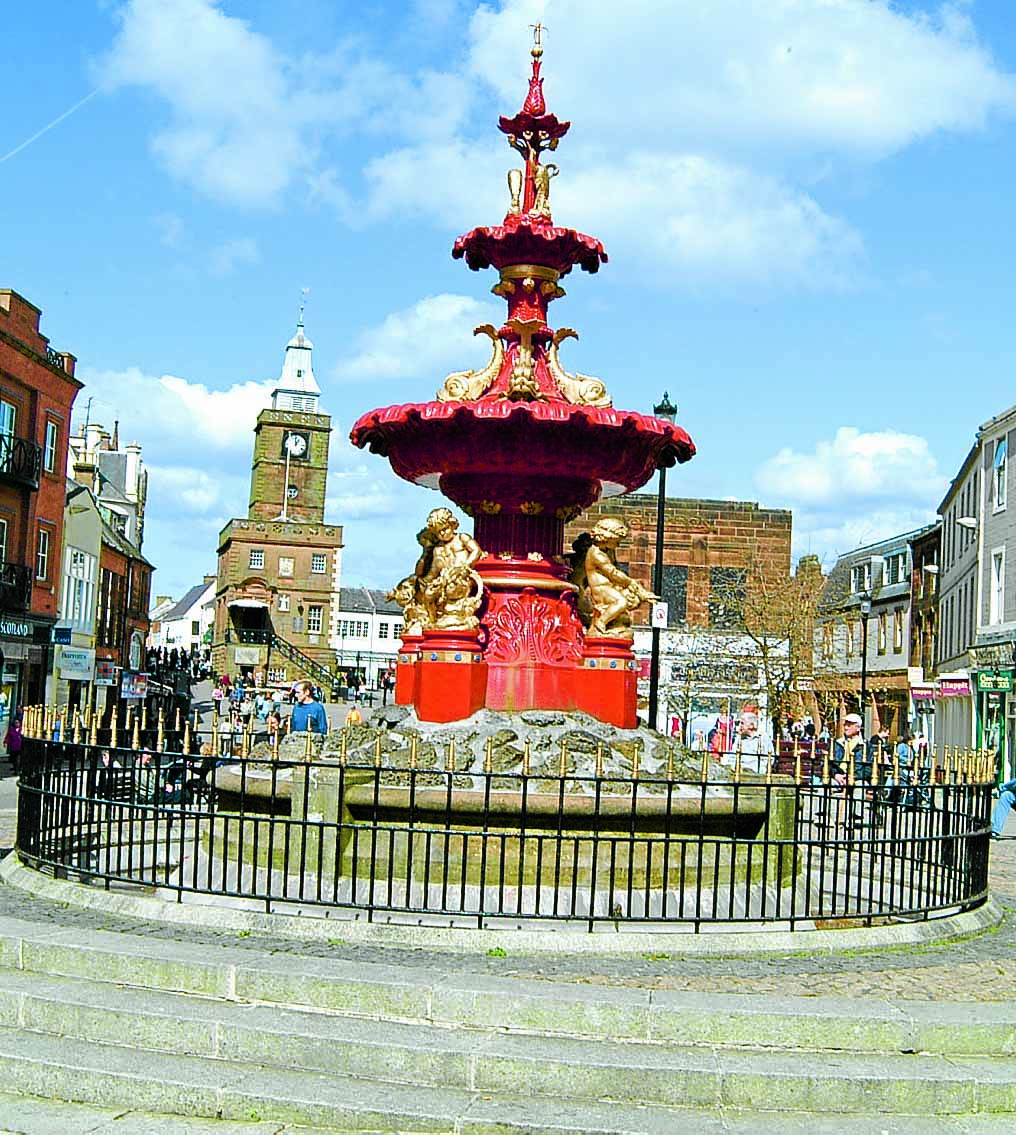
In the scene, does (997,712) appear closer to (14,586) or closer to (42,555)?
(14,586)

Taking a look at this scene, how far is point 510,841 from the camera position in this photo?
33.8 ft

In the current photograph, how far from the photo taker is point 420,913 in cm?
900

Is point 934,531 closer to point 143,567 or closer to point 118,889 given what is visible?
point 143,567

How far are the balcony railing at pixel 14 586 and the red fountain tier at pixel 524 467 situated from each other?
26.1 meters

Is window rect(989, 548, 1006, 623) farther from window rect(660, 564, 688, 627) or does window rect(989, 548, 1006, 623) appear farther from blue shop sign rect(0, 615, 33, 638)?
blue shop sign rect(0, 615, 33, 638)

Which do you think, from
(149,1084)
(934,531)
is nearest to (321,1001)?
(149,1084)

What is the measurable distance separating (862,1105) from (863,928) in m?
→ 2.81

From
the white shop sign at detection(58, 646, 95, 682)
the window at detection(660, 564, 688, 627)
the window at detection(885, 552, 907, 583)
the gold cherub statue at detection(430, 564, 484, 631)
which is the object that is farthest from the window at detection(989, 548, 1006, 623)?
the gold cherub statue at detection(430, 564, 484, 631)

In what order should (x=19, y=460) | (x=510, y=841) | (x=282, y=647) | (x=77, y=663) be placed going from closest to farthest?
(x=510, y=841) < (x=19, y=460) < (x=77, y=663) < (x=282, y=647)

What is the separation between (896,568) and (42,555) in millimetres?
37610

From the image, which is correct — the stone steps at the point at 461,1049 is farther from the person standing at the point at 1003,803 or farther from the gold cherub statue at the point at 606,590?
the person standing at the point at 1003,803

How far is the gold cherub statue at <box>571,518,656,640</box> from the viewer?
12.7 m

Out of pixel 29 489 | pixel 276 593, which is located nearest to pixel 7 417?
pixel 29 489

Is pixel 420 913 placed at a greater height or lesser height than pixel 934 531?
lesser
